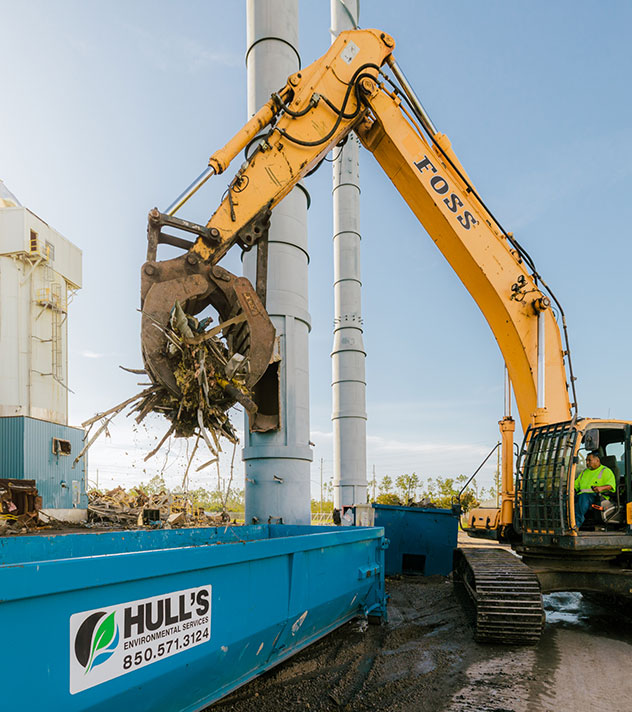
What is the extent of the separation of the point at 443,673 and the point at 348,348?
Result: 1279 cm

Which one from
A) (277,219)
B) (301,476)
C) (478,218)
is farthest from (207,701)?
(478,218)

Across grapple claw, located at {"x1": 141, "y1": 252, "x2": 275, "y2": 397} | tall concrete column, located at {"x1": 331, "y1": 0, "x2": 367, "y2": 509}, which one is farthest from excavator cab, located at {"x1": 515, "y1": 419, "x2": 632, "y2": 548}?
tall concrete column, located at {"x1": 331, "y1": 0, "x2": 367, "y2": 509}

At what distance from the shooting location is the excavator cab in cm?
640

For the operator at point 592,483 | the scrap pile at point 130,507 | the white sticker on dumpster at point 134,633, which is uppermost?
the operator at point 592,483

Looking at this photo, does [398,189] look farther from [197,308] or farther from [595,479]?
[595,479]

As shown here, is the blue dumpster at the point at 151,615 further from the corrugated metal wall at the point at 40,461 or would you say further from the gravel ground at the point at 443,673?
the corrugated metal wall at the point at 40,461

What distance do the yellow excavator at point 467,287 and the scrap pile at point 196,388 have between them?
0.28 feet

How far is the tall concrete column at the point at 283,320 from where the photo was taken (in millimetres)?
7016

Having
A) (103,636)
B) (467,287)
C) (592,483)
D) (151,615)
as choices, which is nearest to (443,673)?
(592,483)

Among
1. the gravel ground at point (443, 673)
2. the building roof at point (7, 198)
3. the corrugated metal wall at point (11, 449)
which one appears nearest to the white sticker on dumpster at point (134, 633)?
the gravel ground at point (443, 673)

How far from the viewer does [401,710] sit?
170 inches

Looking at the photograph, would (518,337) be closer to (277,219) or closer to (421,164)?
(421,164)

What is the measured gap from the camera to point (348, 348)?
17656 millimetres

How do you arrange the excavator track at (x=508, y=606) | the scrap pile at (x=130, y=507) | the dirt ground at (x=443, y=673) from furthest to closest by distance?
the scrap pile at (x=130, y=507) → the excavator track at (x=508, y=606) → the dirt ground at (x=443, y=673)
